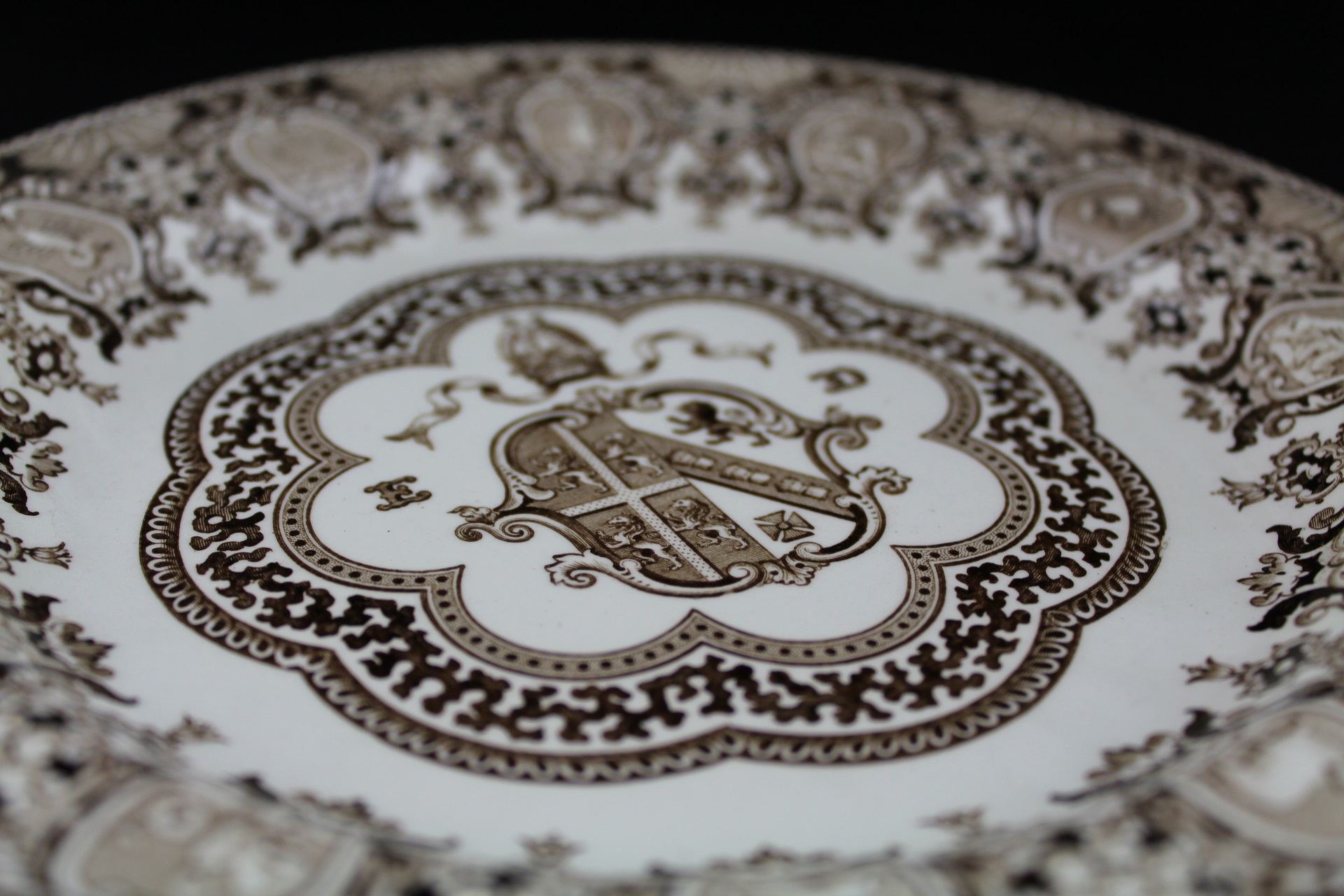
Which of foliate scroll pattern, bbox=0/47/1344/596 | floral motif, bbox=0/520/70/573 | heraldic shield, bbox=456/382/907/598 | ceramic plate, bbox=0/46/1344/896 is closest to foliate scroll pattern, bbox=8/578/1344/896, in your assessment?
ceramic plate, bbox=0/46/1344/896

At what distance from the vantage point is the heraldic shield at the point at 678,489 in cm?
149

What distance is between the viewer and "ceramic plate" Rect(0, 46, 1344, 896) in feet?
3.71

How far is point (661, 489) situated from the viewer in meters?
1.62

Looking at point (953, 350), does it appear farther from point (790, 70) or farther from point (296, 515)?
point (296, 515)

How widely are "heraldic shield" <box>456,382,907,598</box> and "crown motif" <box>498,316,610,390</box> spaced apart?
0.23 ft

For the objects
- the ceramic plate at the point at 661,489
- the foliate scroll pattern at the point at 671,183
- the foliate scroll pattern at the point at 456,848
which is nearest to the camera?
the foliate scroll pattern at the point at 456,848

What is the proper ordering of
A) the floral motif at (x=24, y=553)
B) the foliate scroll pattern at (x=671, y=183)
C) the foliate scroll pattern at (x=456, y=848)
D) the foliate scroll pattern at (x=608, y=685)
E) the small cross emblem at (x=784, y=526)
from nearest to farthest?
the foliate scroll pattern at (x=456, y=848) < the foliate scroll pattern at (x=608, y=685) < the floral motif at (x=24, y=553) < the small cross emblem at (x=784, y=526) < the foliate scroll pattern at (x=671, y=183)

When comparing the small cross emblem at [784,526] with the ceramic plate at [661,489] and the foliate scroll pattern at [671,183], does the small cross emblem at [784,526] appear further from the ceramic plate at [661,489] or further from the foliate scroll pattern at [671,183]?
the foliate scroll pattern at [671,183]

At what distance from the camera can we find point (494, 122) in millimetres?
2371

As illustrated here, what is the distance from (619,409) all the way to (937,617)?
0.62m

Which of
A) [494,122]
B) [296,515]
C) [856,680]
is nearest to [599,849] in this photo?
[856,680]

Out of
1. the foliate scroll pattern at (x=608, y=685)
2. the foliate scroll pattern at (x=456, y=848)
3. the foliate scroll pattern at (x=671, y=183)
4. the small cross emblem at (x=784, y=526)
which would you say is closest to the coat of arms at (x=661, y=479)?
the small cross emblem at (x=784, y=526)

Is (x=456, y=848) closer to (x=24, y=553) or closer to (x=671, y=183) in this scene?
(x=24, y=553)

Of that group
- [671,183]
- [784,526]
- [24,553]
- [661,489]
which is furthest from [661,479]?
[671,183]
